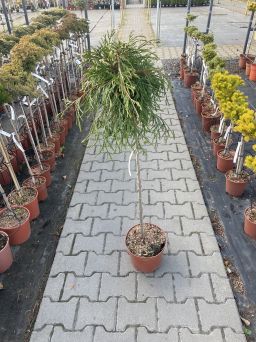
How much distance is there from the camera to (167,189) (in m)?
4.73

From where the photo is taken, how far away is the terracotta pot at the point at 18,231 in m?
3.75

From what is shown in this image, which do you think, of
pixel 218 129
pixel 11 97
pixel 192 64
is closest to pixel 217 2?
pixel 192 64

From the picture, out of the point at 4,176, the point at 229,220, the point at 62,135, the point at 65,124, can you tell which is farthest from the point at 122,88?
the point at 65,124

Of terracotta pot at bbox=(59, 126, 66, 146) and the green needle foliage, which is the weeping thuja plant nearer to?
the green needle foliage

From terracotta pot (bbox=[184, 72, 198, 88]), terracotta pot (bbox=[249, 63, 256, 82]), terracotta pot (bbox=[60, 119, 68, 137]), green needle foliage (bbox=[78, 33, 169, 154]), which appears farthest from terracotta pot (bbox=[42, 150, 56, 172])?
terracotta pot (bbox=[249, 63, 256, 82])

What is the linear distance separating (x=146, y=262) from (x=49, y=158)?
2.60m

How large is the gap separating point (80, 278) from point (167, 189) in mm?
1957

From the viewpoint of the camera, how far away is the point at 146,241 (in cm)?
352

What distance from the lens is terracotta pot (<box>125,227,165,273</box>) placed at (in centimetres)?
333

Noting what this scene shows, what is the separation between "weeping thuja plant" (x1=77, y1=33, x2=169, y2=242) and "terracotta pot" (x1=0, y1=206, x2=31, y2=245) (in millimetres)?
1785

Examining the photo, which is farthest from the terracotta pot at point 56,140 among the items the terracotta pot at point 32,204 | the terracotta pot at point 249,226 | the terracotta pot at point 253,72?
the terracotta pot at point 253,72

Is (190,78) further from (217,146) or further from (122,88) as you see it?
(122,88)

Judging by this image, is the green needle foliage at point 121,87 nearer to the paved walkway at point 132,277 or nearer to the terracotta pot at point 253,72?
the paved walkway at point 132,277

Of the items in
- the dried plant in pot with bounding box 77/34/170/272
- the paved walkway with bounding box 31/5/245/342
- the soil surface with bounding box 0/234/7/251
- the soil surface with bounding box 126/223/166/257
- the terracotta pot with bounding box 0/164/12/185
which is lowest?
the paved walkway with bounding box 31/5/245/342
